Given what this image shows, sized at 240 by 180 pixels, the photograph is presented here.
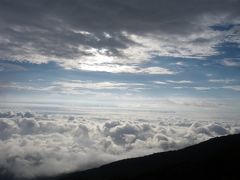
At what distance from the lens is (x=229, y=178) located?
19162 centimetres
